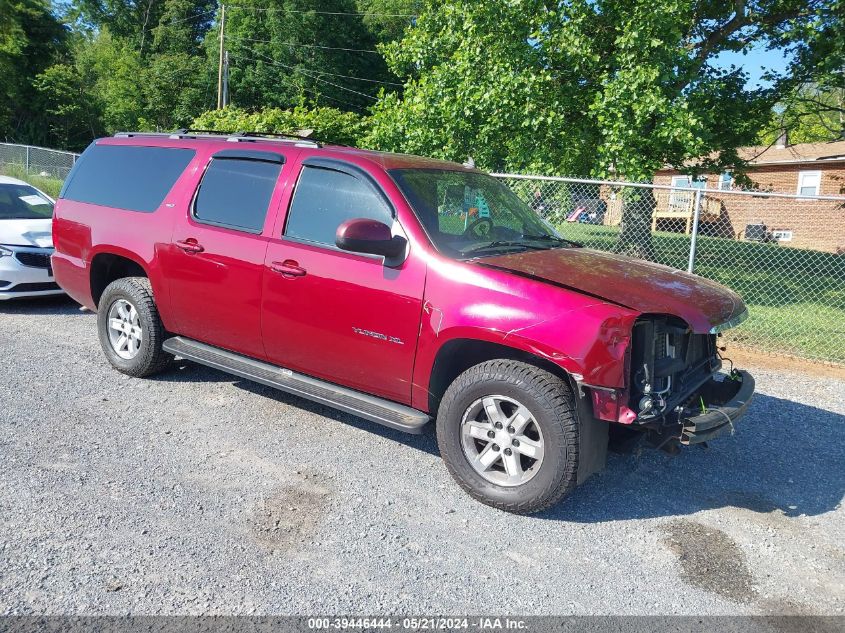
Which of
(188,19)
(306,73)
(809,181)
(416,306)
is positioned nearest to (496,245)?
(416,306)

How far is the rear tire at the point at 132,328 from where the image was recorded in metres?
5.43

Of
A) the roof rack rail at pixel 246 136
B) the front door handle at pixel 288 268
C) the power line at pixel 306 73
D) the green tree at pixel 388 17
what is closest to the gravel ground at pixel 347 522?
the front door handle at pixel 288 268

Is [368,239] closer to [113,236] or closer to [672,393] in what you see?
[672,393]

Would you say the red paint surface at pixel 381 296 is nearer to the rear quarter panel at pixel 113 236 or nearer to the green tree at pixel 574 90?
the rear quarter panel at pixel 113 236

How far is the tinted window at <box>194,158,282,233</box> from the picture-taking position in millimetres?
4777

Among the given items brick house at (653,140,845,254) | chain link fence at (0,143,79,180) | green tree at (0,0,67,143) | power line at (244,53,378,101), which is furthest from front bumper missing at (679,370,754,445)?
green tree at (0,0,67,143)

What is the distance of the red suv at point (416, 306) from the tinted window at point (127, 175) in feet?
0.08

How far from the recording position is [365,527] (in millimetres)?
3578

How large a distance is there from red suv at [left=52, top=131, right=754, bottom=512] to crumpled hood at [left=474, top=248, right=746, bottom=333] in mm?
20

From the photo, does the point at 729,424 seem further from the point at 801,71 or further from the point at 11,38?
the point at 11,38

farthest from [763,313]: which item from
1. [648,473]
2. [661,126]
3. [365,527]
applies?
[365,527]

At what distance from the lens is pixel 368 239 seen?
3869 millimetres

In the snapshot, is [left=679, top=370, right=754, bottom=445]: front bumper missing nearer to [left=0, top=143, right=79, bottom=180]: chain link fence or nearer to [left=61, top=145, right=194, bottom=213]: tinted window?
[left=61, top=145, right=194, bottom=213]: tinted window

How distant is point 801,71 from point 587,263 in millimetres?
11063
